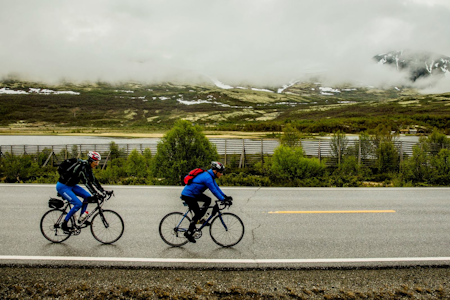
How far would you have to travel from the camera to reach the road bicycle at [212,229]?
579 centimetres

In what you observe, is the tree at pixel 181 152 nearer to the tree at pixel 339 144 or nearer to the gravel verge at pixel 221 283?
the gravel verge at pixel 221 283

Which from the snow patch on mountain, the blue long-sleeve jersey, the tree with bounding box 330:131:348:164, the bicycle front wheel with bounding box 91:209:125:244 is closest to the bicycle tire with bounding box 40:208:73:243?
the bicycle front wheel with bounding box 91:209:125:244

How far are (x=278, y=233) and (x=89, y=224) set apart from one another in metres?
3.72

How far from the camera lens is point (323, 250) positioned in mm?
5602

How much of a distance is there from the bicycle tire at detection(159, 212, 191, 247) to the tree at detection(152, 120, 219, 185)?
7920mm

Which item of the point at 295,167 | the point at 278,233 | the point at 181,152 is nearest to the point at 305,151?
the point at 295,167

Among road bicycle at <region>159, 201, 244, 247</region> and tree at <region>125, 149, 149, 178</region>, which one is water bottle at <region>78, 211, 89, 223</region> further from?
tree at <region>125, 149, 149, 178</region>

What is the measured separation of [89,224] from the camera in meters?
5.87

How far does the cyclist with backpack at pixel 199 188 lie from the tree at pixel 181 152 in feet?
26.7

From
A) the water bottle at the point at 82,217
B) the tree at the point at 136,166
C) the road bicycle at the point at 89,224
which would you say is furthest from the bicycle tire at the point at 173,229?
the tree at the point at 136,166

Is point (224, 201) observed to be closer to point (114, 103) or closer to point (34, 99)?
point (114, 103)

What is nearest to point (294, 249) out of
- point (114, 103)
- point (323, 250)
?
point (323, 250)

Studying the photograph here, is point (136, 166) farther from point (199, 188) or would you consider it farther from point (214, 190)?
point (214, 190)

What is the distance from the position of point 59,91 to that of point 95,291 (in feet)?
621
